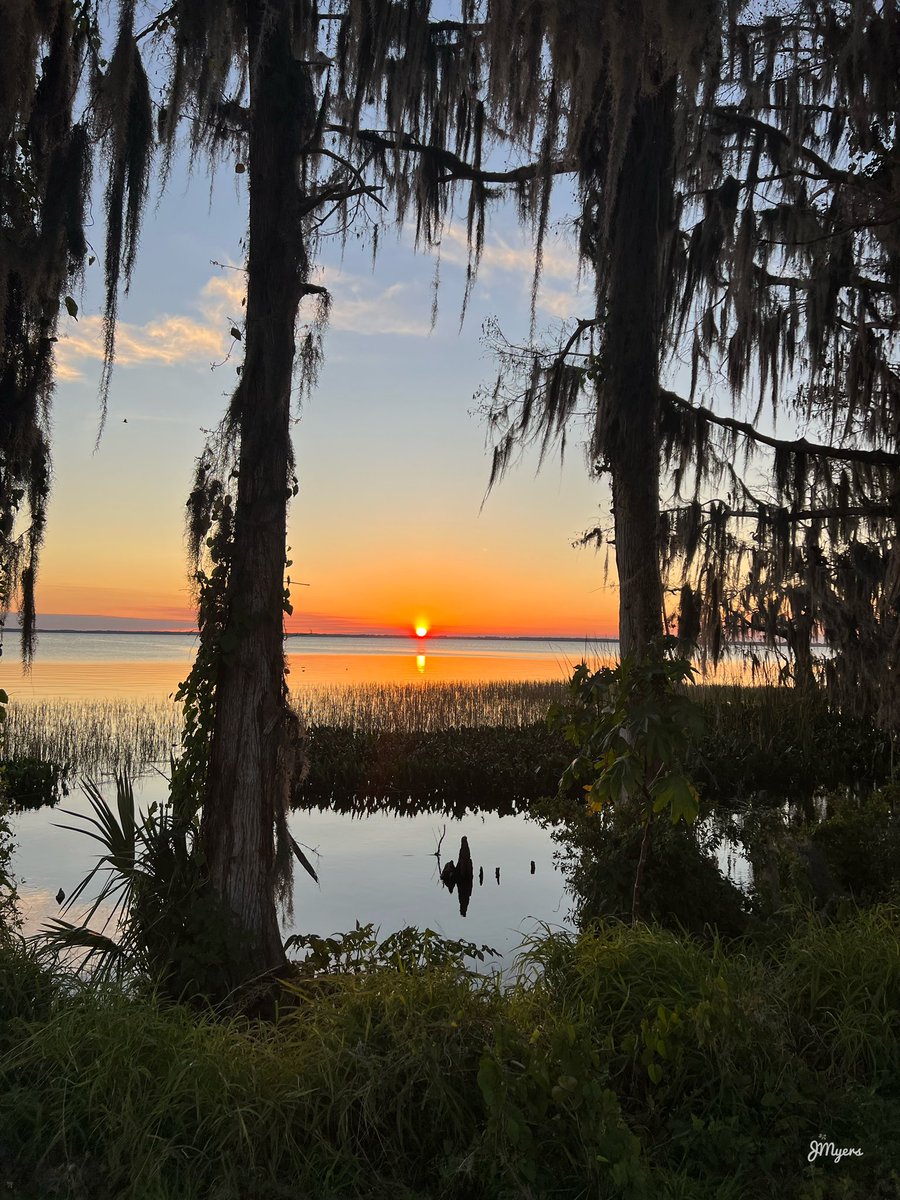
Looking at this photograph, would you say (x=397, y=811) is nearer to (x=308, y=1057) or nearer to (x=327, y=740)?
(x=327, y=740)

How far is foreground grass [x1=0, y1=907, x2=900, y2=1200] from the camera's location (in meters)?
3.52

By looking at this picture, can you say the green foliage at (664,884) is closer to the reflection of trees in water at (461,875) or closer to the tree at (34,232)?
the reflection of trees in water at (461,875)

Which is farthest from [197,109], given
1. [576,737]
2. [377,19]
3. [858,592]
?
[858,592]

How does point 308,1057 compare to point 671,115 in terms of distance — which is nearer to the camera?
point 308,1057

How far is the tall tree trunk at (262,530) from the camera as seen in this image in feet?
20.8

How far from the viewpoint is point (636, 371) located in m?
8.49


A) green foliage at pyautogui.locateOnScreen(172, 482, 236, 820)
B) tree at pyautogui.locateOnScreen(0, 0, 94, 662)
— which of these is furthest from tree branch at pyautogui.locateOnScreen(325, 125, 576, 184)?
green foliage at pyautogui.locateOnScreen(172, 482, 236, 820)

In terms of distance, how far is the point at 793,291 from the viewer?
35.5 feet

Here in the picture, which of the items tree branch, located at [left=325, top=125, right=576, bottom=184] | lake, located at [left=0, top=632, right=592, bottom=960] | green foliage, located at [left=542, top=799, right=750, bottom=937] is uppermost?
tree branch, located at [left=325, top=125, right=576, bottom=184]

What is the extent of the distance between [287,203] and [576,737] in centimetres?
443
